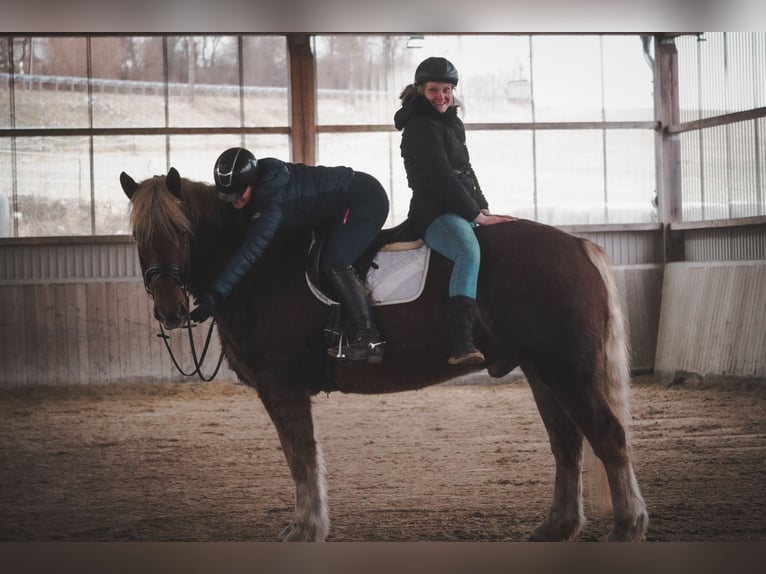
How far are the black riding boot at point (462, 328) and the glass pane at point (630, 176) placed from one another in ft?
28.5

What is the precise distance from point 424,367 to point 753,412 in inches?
219

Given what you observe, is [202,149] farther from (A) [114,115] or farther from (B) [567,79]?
(B) [567,79]

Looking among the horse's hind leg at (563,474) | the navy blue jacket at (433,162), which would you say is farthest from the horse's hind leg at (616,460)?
the navy blue jacket at (433,162)

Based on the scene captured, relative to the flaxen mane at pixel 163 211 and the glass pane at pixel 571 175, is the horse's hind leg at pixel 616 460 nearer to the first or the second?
the flaxen mane at pixel 163 211

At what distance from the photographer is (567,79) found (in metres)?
11.8

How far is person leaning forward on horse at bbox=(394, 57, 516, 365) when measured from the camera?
3631mm

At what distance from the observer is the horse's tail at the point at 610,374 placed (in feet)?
12.2

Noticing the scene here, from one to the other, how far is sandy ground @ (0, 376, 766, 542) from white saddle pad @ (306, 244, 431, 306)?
1.16m

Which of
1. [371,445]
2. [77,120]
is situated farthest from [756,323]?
[77,120]

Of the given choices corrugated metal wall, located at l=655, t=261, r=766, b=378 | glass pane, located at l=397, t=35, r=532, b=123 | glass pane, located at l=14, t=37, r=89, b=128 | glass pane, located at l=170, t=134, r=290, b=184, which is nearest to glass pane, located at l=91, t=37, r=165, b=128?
glass pane, located at l=14, t=37, r=89, b=128

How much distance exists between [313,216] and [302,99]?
7918mm

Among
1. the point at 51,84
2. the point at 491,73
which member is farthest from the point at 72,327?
the point at 491,73

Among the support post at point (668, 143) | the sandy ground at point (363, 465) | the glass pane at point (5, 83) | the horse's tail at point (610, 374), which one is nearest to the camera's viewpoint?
the horse's tail at point (610, 374)

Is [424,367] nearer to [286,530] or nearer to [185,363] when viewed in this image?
[286,530]
